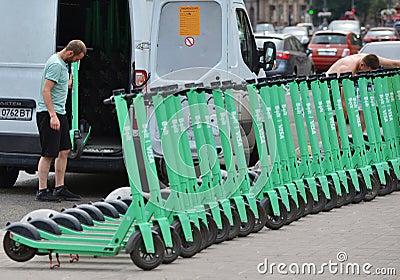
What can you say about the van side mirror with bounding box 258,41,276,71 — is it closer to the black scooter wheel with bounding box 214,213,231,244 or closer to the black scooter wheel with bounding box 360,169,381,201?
the black scooter wheel with bounding box 360,169,381,201

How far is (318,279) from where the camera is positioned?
8.11 metres

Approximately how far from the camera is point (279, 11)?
11938cm

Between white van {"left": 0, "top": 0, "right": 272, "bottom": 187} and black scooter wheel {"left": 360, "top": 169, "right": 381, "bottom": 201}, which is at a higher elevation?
white van {"left": 0, "top": 0, "right": 272, "bottom": 187}

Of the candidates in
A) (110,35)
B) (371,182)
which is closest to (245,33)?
(110,35)

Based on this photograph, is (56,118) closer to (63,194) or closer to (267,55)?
(63,194)

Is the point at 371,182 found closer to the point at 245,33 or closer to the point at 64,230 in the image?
the point at 245,33

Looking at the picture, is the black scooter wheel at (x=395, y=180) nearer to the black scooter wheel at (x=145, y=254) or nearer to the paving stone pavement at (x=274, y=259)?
the paving stone pavement at (x=274, y=259)

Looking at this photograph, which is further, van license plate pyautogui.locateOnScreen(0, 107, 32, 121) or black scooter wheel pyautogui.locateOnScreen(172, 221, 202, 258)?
van license plate pyautogui.locateOnScreen(0, 107, 32, 121)

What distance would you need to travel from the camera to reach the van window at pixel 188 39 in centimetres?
1349

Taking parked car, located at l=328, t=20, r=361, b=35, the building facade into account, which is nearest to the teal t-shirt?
parked car, located at l=328, t=20, r=361, b=35

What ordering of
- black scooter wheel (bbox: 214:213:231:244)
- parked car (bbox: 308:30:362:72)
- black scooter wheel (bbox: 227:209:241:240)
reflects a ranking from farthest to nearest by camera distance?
parked car (bbox: 308:30:362:72), black scooter wheel (bbox: 227:209:241:240), black scooter wheel (bbox: 214:213:231:244)

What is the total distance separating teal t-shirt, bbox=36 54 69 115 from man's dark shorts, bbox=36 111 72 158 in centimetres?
8

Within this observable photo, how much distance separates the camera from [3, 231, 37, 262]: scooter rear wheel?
876 centimetres

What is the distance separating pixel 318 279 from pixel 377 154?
4872 millimetres
